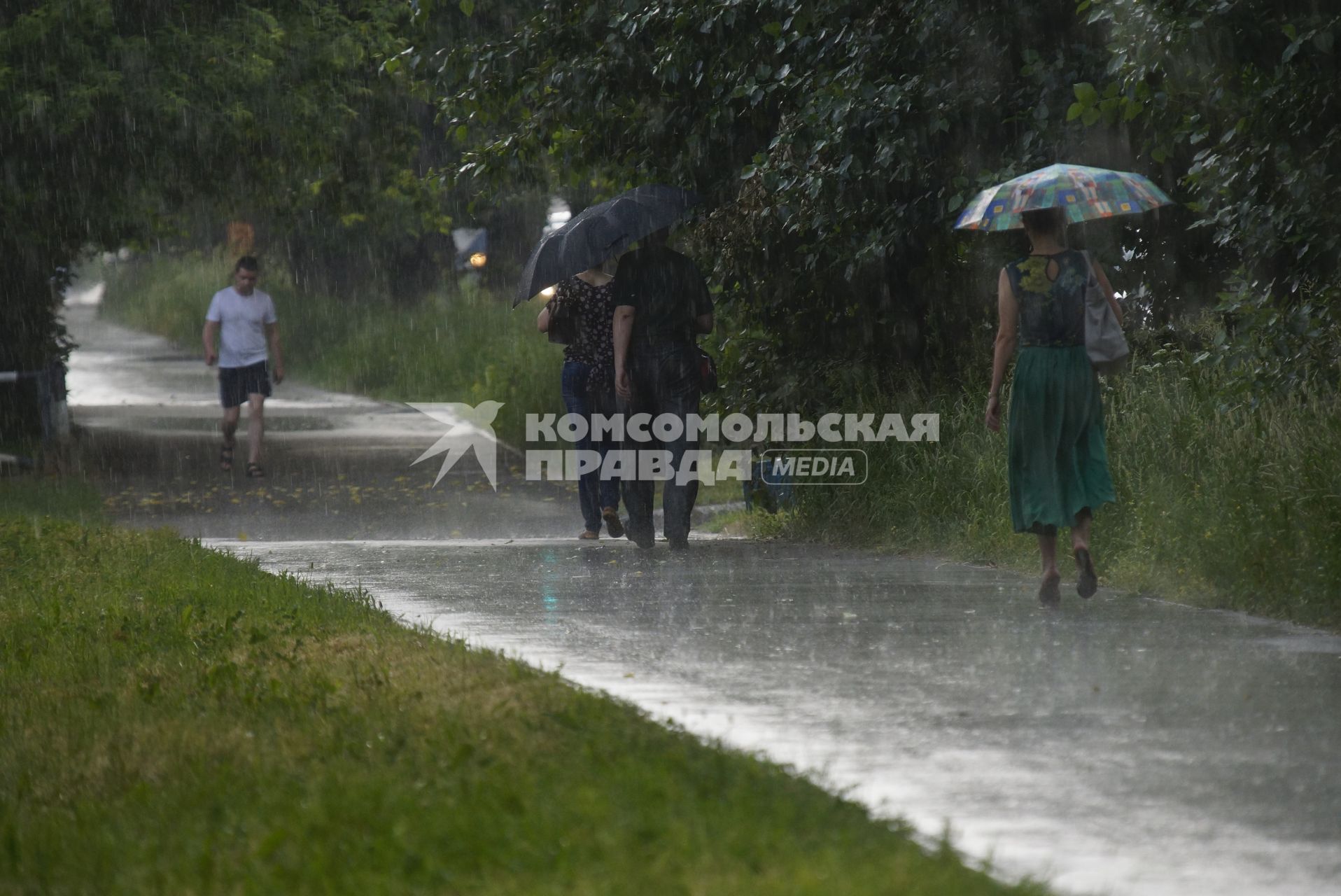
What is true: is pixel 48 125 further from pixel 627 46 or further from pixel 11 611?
pixel 11 611

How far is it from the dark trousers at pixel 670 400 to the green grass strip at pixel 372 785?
3.79 metres

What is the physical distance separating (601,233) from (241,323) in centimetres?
742

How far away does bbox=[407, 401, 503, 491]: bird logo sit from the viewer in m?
20.7

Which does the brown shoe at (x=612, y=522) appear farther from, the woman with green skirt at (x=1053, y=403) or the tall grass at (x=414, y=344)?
the tall grass at (x=414, y=344)

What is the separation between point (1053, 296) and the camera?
8461mm

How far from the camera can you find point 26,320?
21688mm

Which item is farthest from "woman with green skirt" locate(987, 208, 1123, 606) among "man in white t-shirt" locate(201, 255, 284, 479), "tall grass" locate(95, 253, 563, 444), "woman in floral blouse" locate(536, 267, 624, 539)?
"tall grass" locate(95, 253, 563, 444)

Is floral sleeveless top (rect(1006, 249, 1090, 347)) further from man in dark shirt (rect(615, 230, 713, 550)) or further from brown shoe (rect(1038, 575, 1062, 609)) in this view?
man in dark shirt (rect(615, 230, 713, 550))

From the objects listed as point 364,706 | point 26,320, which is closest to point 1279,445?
point 364,706

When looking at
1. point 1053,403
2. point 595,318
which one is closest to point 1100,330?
→ point 1053,403

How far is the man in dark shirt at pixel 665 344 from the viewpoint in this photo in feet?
37.3

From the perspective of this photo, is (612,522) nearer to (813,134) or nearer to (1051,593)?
(813,134)

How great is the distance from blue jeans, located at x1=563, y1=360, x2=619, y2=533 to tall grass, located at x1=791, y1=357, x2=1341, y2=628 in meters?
1.39

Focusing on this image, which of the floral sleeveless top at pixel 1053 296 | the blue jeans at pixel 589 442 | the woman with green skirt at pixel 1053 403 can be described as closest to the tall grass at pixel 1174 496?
the woman with green skirt at pixel 1053 403
